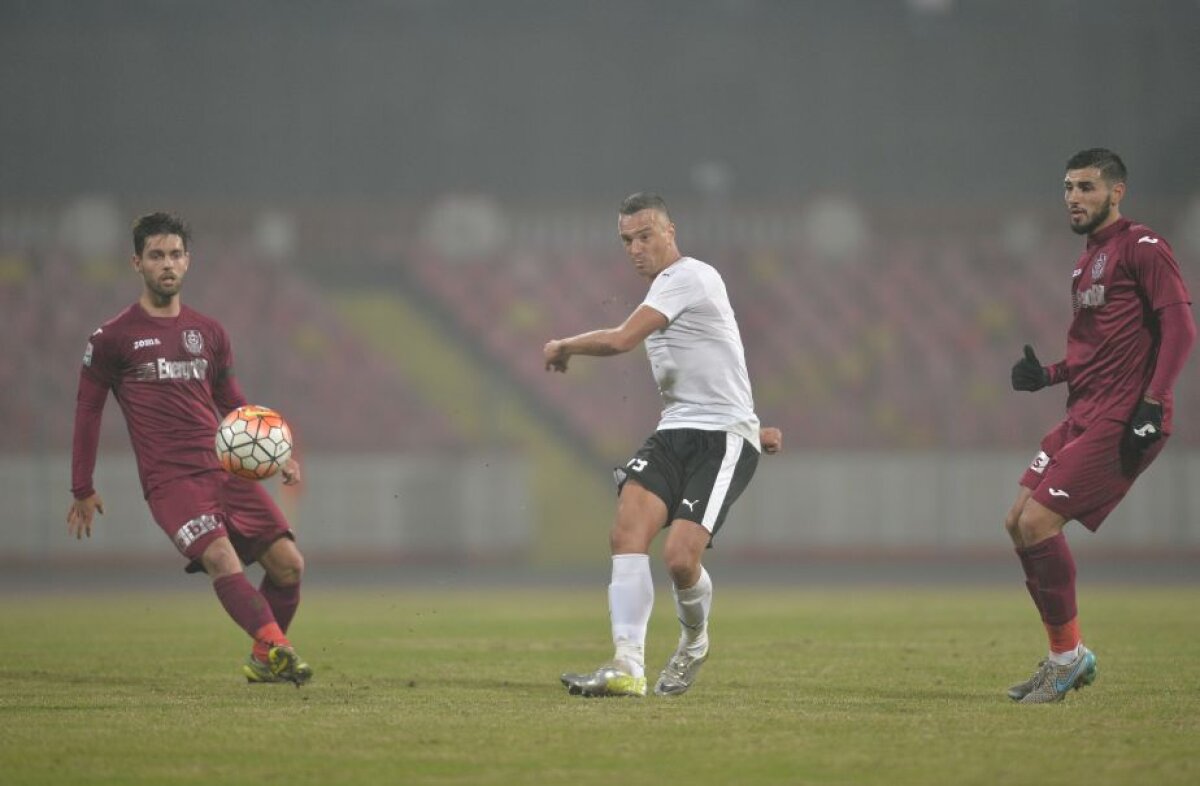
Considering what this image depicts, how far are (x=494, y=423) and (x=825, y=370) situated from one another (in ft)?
21.0

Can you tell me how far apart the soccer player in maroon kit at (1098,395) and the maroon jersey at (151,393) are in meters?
4.63

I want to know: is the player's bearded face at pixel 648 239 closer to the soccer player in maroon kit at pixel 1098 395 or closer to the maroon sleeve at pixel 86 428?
the soccer player in maroon kit at pixel 1098 395

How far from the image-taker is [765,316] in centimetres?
3186

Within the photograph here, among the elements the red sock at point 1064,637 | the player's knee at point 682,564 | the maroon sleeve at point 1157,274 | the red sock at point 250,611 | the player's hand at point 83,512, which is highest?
the maroon sleeve at point 1157,274

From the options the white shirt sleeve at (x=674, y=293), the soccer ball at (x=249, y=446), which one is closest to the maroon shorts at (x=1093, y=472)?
the white shirt sleeve at (x=674, y=293)

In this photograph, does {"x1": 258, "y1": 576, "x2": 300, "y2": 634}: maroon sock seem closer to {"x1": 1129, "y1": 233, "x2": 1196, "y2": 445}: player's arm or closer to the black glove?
the black glove

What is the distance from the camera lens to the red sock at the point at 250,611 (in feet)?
29.9

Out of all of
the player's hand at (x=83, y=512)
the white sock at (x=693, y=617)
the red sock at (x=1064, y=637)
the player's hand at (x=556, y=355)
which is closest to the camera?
the player's hand at (x=556, y=355)

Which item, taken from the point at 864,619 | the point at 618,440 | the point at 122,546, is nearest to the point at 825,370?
the point at 618,440

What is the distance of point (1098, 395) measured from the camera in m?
8.46

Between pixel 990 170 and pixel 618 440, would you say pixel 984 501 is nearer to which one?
pixel 618 440

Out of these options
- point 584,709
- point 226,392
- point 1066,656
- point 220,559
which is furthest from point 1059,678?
point 226,392

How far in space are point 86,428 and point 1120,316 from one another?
5771 millimetres

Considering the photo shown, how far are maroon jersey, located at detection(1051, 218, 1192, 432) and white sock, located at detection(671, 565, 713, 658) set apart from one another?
2.15 metres
